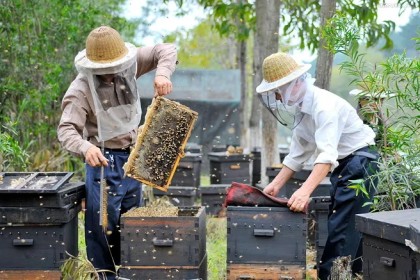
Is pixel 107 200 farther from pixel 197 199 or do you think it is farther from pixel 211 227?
pixel 197 199

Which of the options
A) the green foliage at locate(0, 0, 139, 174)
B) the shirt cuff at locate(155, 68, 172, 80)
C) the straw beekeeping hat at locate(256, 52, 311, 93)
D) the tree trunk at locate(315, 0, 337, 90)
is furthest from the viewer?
the green foliage at locate(0, 0, 139, 174)

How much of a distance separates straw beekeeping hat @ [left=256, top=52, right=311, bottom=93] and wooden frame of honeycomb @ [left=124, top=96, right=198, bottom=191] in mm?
477

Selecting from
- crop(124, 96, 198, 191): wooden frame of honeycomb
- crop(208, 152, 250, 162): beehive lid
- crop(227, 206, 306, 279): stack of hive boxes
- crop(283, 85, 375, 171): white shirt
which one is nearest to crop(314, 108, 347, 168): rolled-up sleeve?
crop(283, 85, 375, 171): white shirt

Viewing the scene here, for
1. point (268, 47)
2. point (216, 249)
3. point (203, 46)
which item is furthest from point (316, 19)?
point (203, 46)

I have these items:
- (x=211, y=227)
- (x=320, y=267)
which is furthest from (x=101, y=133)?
(x=211, y=227)

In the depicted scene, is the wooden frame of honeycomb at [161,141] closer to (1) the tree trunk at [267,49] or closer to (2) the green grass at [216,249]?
(2) the green grass at [216,249]

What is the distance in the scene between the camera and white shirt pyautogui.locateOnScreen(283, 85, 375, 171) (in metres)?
4.21

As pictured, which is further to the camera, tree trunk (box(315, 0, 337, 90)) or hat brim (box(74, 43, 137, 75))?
tree trunk (box(315, 0, 337, 90))

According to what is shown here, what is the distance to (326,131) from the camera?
422cm

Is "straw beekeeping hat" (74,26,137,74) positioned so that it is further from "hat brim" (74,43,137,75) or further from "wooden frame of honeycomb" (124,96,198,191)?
"wooden frame of honeycomb" (124,96,198,191)

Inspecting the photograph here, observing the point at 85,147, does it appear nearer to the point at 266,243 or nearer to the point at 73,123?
the point at 73,123

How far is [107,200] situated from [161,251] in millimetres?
624

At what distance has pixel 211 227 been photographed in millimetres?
7414

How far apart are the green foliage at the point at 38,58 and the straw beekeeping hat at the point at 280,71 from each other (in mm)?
4512
